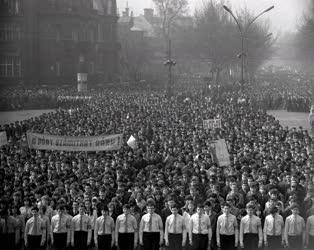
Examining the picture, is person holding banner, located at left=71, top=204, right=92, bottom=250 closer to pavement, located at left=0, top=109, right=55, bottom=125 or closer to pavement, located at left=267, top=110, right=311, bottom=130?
pavement, located at left=267, top=110, right=311, bottom=130

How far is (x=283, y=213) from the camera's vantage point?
11281 mm

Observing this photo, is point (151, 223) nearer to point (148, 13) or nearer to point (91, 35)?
point (91, 35)

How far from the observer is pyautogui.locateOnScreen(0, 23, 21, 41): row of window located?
59125 millimetres

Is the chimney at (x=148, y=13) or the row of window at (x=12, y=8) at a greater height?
the chimney at (x=148, y=13)

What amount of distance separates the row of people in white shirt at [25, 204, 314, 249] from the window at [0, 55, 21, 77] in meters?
48.6

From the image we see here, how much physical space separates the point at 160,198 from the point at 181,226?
1.34 metres

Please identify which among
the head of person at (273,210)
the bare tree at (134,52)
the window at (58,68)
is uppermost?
the bare tree at (134,52)

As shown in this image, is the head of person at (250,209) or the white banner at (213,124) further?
the white banner at (213,124)

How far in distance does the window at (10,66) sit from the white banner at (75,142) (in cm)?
4159

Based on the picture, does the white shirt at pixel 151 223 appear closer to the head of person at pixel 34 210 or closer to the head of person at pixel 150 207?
the head of person at pixel 150 207

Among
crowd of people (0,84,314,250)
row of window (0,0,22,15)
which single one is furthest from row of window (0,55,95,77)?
crowd of people (0,84,314,250)

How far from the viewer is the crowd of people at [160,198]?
10.8 m

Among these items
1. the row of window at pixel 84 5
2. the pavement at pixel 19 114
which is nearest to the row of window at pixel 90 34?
the row of window at pixel 84 5

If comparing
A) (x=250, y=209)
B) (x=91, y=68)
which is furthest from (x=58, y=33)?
(x=250, y=209)
